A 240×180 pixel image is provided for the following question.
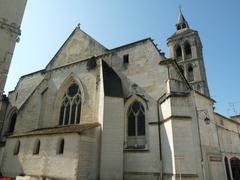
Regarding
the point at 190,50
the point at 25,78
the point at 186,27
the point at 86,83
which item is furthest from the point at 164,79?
the point at 186,27

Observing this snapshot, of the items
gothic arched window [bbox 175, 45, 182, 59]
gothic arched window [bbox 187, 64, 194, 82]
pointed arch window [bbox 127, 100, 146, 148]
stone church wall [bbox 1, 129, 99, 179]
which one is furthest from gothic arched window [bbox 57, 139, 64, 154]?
gothic arched window [bbox 175, 45, 182, 59]

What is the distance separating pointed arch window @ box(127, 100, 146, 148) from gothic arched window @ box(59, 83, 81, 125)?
376 centimetres

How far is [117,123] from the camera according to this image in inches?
428

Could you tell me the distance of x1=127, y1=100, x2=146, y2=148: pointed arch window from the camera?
36.2ft

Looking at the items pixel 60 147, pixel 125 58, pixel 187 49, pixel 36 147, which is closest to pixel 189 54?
pixel 187 49

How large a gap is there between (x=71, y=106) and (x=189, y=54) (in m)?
24.2

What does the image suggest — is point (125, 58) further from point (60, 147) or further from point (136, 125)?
point (60, 147)

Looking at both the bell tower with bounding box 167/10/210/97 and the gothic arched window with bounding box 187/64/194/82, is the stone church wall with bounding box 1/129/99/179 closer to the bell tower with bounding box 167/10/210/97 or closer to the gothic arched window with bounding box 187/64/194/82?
the bell tower with bounding box 167/10/210/97

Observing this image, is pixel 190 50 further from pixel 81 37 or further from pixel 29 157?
pixel 29 157

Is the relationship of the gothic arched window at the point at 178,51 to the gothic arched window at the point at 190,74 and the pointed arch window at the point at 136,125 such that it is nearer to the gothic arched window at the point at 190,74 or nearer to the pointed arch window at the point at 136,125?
the gothic arched window at the point at 190,74

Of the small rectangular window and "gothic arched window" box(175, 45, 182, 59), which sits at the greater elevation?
"gothic arched window" box(175, 45, 182, 59)

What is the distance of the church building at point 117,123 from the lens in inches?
377

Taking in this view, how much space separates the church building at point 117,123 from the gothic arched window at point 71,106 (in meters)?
0.07

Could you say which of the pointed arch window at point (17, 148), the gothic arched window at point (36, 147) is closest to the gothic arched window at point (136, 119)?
the gothic arched window at point (36, 147)
